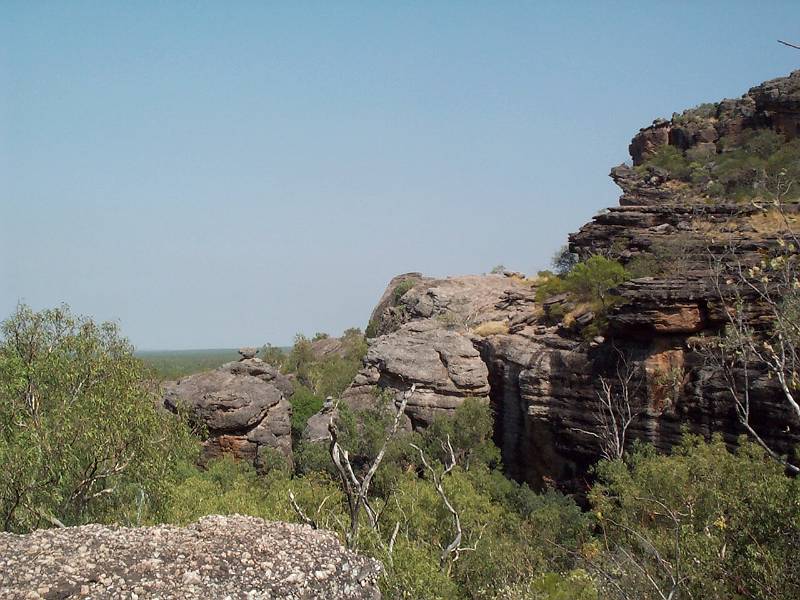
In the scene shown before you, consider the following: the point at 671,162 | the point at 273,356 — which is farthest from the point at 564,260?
the point at 273,356

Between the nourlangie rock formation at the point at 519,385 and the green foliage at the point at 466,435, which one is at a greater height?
the nourlangie rock formation at the point at 519,385

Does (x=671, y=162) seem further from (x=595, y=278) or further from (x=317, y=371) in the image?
(x=317, y=371)

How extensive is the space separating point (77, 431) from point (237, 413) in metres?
21.5

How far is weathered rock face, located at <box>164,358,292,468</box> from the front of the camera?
35.2m

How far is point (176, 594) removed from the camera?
30.0 feet

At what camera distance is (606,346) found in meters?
29.2

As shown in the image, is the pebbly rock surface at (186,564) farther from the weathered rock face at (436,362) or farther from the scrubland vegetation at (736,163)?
the scrubland vegetation at (736,163)

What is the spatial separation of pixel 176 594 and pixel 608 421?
73.3ft

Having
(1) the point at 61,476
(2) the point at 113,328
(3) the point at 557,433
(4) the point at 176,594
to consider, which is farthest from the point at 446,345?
(4) the point at 176,594

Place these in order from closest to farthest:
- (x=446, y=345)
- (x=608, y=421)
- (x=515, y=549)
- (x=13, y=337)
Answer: (x=13, y=337), (x=515, y=549), (x=608, y=421), (x=446, y=345)

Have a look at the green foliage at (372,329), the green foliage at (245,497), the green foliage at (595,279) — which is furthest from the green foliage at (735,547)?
the green foliage at (372,329)

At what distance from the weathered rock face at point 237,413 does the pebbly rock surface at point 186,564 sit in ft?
78.2

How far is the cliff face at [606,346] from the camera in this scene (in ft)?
84.2

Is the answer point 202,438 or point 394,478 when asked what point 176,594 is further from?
point 202,438
